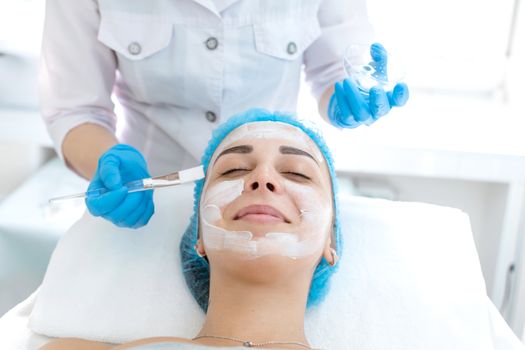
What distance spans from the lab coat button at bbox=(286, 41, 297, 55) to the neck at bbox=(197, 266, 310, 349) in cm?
56

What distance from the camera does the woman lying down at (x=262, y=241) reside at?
116cm

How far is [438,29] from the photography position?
7.93 feet

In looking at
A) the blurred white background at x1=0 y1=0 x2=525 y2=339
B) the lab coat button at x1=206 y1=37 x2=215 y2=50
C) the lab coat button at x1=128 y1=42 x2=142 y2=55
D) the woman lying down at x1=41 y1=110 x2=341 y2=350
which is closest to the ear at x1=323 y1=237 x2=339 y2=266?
the woman lying down at x1=41 y1=110 x2=341 y2=350

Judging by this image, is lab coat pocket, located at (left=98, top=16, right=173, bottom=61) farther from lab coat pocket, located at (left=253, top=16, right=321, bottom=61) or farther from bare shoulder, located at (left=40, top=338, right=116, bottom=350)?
bare shoulder, located at (left=40, top=338, right=116, bottom=350)

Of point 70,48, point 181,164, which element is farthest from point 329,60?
point 70,48

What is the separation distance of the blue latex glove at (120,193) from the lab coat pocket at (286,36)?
386 millimetres

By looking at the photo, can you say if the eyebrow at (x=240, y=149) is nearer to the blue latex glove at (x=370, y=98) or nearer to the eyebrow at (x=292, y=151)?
the eyebrow at (x=292, y=151)

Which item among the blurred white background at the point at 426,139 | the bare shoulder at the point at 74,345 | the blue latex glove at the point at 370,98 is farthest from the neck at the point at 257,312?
the blurred white background at the point at 426,139

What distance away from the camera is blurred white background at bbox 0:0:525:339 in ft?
6.66

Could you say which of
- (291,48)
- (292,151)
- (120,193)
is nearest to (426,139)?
(291,48)

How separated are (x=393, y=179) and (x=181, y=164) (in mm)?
988

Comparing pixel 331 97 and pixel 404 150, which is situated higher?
pixel 331 97

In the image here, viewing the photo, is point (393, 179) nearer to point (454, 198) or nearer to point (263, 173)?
point (454, 198)

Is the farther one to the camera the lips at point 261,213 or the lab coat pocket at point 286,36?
the lab coat pocket at point 286,36
